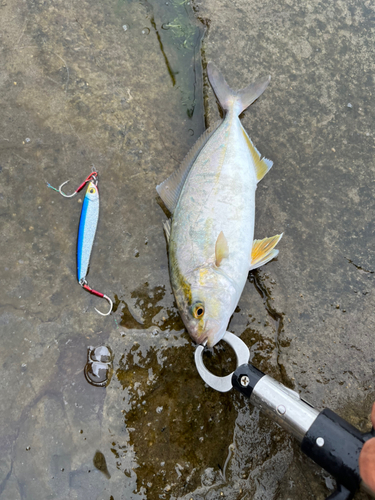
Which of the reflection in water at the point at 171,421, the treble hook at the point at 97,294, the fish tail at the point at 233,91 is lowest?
the reflection in water at the point at 171,421

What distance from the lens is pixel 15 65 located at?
3.02 m

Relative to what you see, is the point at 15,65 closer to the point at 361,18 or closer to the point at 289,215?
the point at 289,215

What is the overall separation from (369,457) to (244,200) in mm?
1698

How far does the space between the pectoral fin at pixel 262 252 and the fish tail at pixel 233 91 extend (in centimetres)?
112

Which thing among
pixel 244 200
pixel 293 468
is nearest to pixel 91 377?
pixel 293 468

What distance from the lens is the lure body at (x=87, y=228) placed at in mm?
2680

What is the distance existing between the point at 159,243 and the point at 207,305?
2.35ft

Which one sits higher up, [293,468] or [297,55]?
[297,55]

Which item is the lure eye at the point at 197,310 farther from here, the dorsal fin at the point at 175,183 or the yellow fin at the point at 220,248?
the dorsal fin at the point at 175,183

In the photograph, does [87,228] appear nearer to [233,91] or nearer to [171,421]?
[171,421]

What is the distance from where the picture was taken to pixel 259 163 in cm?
287

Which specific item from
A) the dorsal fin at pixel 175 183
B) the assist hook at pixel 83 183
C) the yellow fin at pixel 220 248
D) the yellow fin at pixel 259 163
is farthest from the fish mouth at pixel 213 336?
the assist hook at pixel 83 183

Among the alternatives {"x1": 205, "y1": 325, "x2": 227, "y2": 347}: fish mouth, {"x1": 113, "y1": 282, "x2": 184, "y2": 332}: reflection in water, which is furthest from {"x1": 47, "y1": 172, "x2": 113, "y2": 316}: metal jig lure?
{"x1": 205, "y1": 325, "x2": 227, "y2": 347}: fish mouth

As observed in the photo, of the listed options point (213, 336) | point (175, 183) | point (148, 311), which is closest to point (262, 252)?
point (213, 336)
